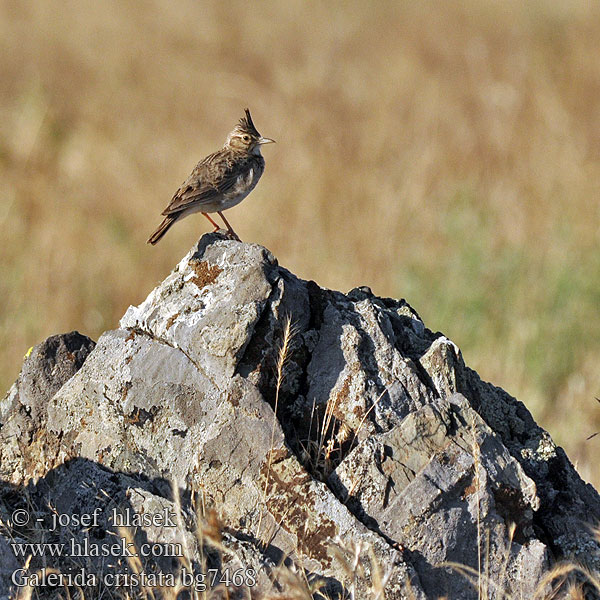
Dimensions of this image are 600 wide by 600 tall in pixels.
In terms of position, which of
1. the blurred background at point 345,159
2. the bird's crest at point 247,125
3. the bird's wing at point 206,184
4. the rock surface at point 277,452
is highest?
the blurred background at point 345,159

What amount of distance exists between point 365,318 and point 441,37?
1521 cm

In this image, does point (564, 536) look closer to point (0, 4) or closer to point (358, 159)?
point (358, 159)

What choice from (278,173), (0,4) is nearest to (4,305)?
(278,173)

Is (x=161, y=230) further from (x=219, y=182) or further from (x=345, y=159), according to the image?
(x=345, y=159)

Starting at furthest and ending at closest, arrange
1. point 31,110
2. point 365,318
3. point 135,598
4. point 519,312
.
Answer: point 31,110 → point 519,312 → point 365,318 → point 135,598

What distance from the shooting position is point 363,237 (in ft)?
46.0

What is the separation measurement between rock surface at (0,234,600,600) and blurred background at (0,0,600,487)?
4.40 metres

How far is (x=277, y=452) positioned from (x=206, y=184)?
214cm

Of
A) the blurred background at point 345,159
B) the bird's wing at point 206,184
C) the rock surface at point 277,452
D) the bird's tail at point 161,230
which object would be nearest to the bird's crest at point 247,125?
the bird's wing at point 206,184

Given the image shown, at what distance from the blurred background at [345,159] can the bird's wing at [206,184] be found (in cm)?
426

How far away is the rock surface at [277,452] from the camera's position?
4.05 m

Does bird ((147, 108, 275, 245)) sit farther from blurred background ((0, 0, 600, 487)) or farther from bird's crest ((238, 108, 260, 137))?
blurred background ((0, 0, 600, 487))

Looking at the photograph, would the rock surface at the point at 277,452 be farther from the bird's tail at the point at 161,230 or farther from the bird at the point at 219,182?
the bird at the point at 219,182

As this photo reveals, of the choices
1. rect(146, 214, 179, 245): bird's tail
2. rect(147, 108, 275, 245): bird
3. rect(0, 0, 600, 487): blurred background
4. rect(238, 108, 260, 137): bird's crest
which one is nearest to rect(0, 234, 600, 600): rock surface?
rect(146, 214, 179, 245): bird's tail
